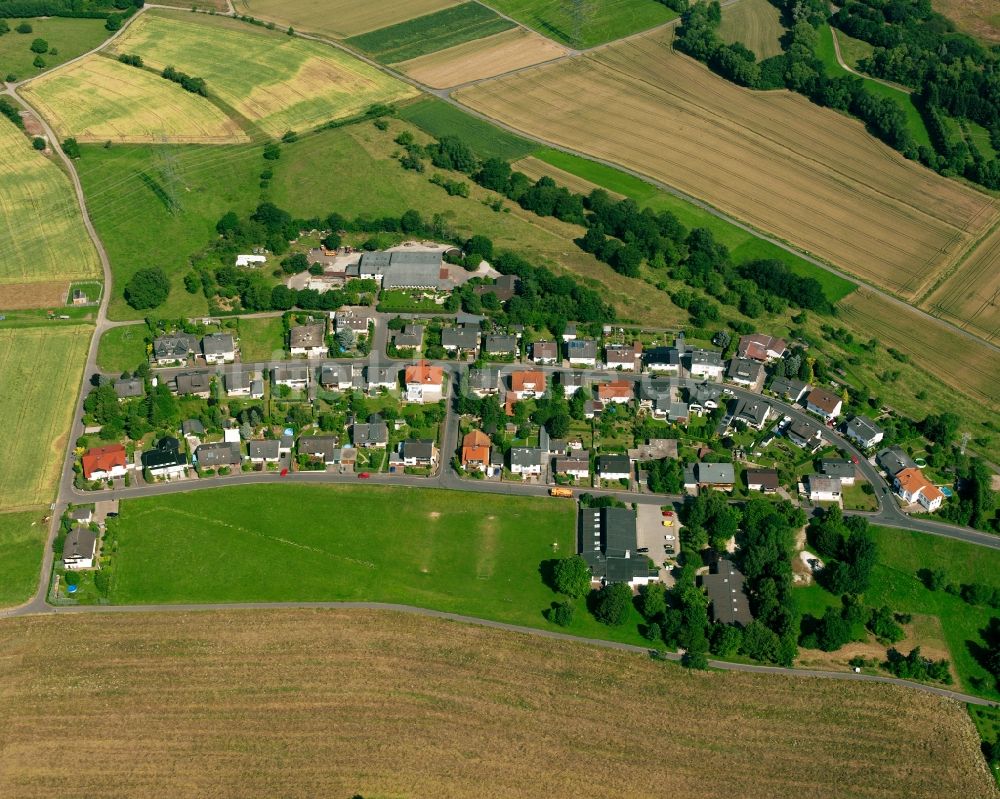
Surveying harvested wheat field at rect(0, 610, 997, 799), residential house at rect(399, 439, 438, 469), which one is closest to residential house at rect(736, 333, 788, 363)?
residential house at rect(399, 439, 438, 469)

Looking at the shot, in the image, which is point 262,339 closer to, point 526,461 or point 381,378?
point 381,378

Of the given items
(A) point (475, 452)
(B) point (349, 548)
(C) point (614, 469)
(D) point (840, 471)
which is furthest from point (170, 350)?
(D) point (840, 471)

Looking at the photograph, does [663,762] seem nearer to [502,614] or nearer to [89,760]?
[502,614]

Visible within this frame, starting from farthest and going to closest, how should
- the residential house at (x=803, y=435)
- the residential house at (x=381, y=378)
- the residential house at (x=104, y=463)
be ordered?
the residential house at (x=381, y=378) → the residential house at (x=803, y=435) → the residential house at (x=104, y=463)

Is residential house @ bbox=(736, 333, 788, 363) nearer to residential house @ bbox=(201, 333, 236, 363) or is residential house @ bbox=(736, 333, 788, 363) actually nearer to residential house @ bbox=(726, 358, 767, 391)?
residential house @ bbox=(726, 358, 767, 391)

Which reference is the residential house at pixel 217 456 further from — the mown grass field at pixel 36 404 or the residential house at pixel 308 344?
the residential house at pixel 308 344

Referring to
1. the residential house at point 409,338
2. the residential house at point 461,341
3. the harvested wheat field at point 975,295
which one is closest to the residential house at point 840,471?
the harvested wheat field at point 975,295

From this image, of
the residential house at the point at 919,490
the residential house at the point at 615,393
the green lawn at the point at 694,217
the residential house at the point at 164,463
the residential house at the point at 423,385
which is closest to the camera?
the residential house at the point at 919,490
